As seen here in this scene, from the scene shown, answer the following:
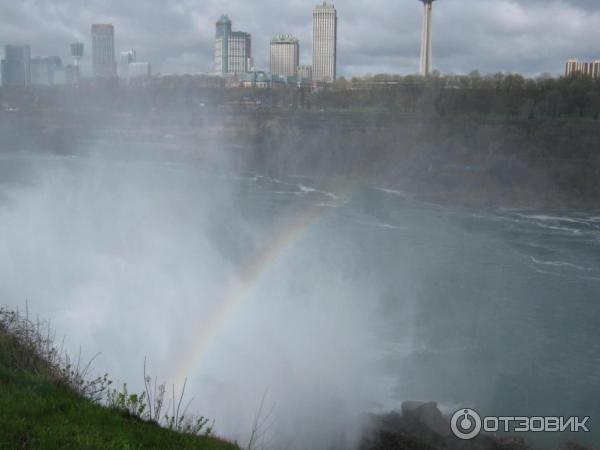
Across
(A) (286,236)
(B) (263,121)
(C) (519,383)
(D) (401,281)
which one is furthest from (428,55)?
(C) (519,383)

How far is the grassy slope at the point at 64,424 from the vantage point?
2632 millimetres

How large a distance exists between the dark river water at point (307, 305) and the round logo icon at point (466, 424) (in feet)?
0.87

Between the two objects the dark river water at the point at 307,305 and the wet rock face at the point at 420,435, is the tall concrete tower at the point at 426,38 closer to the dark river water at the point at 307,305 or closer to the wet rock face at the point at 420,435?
the dark river water at the point at 307,305

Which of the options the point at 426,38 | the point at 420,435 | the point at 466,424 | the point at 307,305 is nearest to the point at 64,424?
the point at 420,435

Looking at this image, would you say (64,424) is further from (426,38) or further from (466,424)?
(426,38)

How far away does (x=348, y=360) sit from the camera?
8984 mm

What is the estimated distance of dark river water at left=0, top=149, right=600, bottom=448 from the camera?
7.70 metres

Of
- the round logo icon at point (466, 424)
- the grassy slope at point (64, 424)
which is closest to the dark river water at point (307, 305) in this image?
the round logo icon at point (466, 424)

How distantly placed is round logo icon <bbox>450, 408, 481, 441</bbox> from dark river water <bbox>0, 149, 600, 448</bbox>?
267 millimetres

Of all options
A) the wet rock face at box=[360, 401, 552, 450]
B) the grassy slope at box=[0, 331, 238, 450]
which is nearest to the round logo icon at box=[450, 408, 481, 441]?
the wet rock face at box=[360, 401, 552, 450]

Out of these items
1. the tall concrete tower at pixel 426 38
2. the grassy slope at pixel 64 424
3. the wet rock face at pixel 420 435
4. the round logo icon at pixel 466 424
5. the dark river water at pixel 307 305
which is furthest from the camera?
the tall concrete tower at pixel 426 38

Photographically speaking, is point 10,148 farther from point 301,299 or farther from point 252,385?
point 252,385

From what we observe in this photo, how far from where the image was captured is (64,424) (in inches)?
111

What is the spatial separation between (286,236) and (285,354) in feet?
32.3
